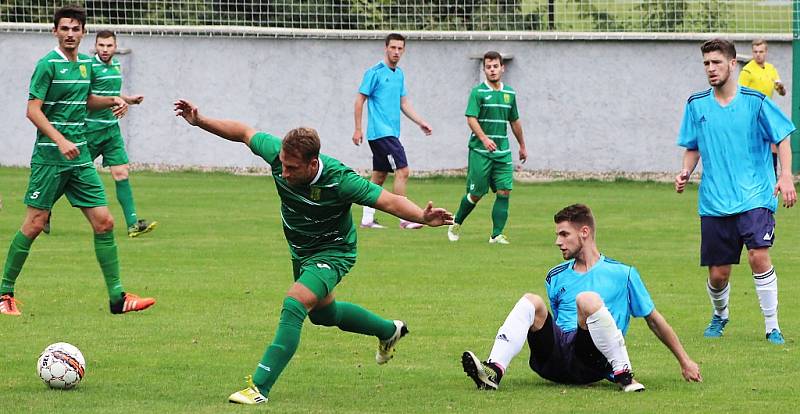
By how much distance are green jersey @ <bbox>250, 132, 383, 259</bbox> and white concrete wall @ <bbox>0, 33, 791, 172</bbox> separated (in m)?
19.0

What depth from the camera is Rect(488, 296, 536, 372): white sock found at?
7.58m

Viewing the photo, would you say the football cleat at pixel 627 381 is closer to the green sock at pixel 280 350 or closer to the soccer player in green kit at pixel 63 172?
the green sock at pixel 280 350

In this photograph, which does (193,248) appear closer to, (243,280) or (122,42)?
(243,280)

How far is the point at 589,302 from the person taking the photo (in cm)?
746

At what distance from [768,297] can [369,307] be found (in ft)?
10.0

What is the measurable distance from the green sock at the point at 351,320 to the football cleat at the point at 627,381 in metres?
1.48

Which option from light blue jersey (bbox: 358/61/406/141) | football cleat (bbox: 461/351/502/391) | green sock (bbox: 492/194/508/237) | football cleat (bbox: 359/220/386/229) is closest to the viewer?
football cleat (bbox: 461/351/502/391)

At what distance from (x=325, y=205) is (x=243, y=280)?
514 centimetres

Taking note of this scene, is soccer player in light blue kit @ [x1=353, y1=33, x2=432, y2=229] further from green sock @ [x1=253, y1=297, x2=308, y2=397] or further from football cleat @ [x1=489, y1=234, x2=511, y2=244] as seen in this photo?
green sock @ [x1=253, y1=297, x2=308, y2=397]

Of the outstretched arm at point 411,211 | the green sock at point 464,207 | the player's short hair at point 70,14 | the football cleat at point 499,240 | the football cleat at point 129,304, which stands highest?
the player's short hair at point 70,14

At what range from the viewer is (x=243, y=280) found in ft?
41.4

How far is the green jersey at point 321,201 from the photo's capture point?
24.6ft

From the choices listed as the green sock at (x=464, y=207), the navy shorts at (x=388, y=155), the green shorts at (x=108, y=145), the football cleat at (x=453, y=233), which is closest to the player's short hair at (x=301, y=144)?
the football cleat at (x=453, y=233)

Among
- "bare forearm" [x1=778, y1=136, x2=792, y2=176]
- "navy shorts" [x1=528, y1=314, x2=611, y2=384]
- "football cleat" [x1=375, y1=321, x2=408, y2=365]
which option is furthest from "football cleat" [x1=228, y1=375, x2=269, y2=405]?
"bare forearm" [x1=778, y1=136, x2=792, y2=176]
